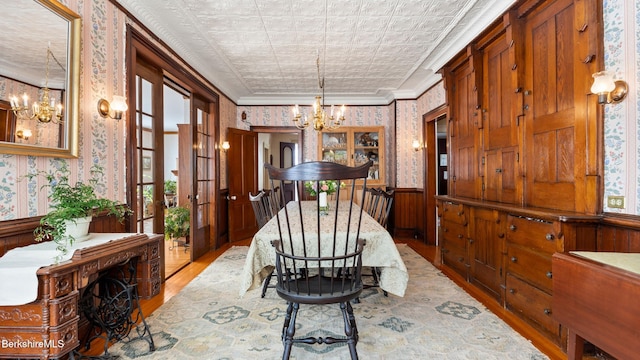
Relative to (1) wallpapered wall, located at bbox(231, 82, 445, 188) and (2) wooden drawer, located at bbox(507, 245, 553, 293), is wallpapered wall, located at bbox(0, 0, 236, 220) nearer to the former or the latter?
(2) wooden drawer, located at bbox(507, 245, 553, 293)

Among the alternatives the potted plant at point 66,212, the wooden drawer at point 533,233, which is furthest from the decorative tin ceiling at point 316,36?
the wooden drawer at point 533,233

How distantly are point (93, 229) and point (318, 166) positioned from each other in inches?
73.9

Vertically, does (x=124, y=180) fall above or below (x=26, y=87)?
below

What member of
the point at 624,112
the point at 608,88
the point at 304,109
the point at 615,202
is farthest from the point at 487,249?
the point at 304,109

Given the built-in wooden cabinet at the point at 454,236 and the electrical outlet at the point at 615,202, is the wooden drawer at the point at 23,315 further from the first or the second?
the built-in wooden cabinet at the point at 454,236

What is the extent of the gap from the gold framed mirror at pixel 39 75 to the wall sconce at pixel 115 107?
0.33m

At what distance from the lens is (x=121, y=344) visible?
206 cm

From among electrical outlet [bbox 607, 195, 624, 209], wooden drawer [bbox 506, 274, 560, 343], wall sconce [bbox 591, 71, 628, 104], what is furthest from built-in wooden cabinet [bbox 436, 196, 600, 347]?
wall sconce [bbox 591, 71, 628, 104]

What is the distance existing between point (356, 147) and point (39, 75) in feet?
16.1

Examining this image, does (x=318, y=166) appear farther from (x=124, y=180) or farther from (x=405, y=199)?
(x=405, y=199)

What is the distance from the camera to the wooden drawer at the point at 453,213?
10.8 feet

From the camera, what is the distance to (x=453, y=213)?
3514 mm

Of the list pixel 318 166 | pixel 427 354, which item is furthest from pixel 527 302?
pixel 318 166

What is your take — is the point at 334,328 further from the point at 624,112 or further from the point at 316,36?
the point at 316,36
